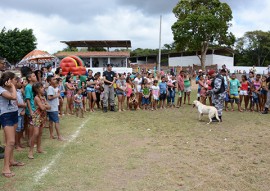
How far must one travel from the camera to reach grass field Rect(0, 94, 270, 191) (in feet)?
14.8

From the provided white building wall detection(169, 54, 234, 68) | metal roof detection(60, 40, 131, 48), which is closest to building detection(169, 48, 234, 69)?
white building wall detection(169, 54, 234, 68)

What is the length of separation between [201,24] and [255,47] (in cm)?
2220

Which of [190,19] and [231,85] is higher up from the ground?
[190,19]

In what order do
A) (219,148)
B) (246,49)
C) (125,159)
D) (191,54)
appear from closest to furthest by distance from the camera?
(125,159) → (219,148) → (191,54) → (246,49)

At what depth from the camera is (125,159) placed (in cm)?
575

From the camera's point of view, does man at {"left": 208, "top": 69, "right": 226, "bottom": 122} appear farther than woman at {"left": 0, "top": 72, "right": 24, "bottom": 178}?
Yes

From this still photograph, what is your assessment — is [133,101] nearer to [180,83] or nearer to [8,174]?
[180,83]

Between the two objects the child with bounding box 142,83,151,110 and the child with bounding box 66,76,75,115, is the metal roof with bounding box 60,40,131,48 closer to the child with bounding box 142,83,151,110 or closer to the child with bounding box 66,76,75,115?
the child with bounding box 142,83,151,110

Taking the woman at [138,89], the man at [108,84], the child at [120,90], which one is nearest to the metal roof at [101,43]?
the woman at [138,89]

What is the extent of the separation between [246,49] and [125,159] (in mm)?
56781

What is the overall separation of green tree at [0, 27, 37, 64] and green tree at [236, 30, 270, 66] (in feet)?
132

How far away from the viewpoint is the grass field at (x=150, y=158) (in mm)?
4512

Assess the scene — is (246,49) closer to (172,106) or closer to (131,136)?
(172,106)

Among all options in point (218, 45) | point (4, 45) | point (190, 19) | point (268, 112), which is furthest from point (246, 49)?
point (268, 112)
